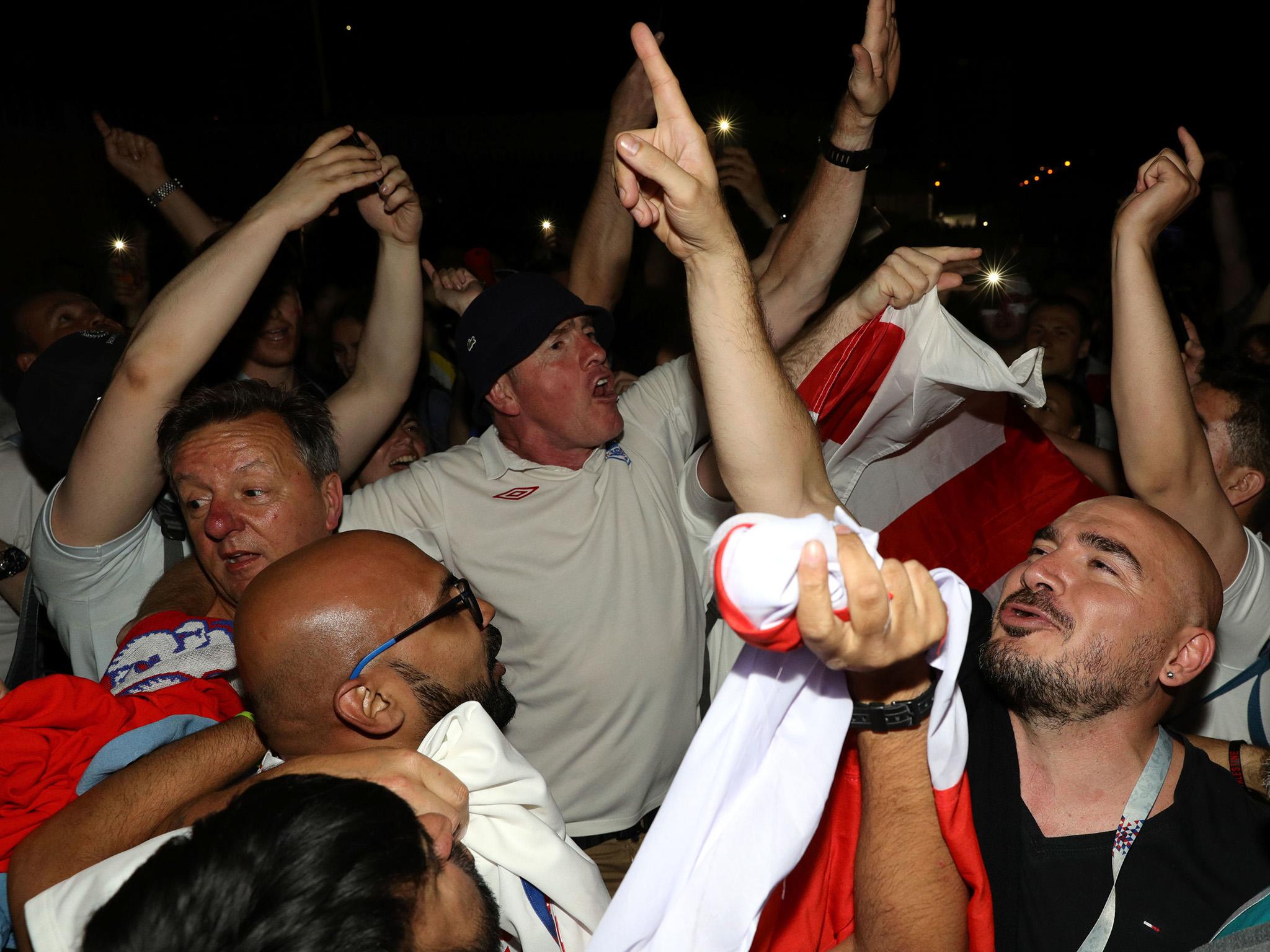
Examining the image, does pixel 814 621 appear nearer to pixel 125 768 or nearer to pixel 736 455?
pixel 736 455

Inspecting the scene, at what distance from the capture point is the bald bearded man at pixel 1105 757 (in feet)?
5.45

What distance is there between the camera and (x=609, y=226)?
121 inches

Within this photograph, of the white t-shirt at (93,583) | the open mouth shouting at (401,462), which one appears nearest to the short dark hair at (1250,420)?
the open mouth shouting at (401,462)

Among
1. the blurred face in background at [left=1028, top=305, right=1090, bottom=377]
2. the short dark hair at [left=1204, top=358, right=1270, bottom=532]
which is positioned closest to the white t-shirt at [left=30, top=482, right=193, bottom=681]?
the short dark hair at [left=1204, top=358, right=1270, bottom=532]

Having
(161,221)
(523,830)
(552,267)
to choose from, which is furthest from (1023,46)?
(523,830)

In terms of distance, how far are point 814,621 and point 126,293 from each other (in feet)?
14.0

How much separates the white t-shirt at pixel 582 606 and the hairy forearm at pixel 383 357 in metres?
0.19

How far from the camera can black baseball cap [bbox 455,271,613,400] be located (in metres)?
2.82

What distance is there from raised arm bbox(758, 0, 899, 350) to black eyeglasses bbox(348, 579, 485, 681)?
1261mm

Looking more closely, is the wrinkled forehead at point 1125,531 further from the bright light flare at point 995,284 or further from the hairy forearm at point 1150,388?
the bright light flare at point 995,284

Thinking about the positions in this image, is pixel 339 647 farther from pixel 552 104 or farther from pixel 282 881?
pixel 552 104

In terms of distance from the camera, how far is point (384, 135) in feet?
28.0

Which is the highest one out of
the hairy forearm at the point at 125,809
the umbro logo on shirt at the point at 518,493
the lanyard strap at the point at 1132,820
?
the hairy forearm at the point at 125,809

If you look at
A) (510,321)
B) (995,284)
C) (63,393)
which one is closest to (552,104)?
(995,284)
